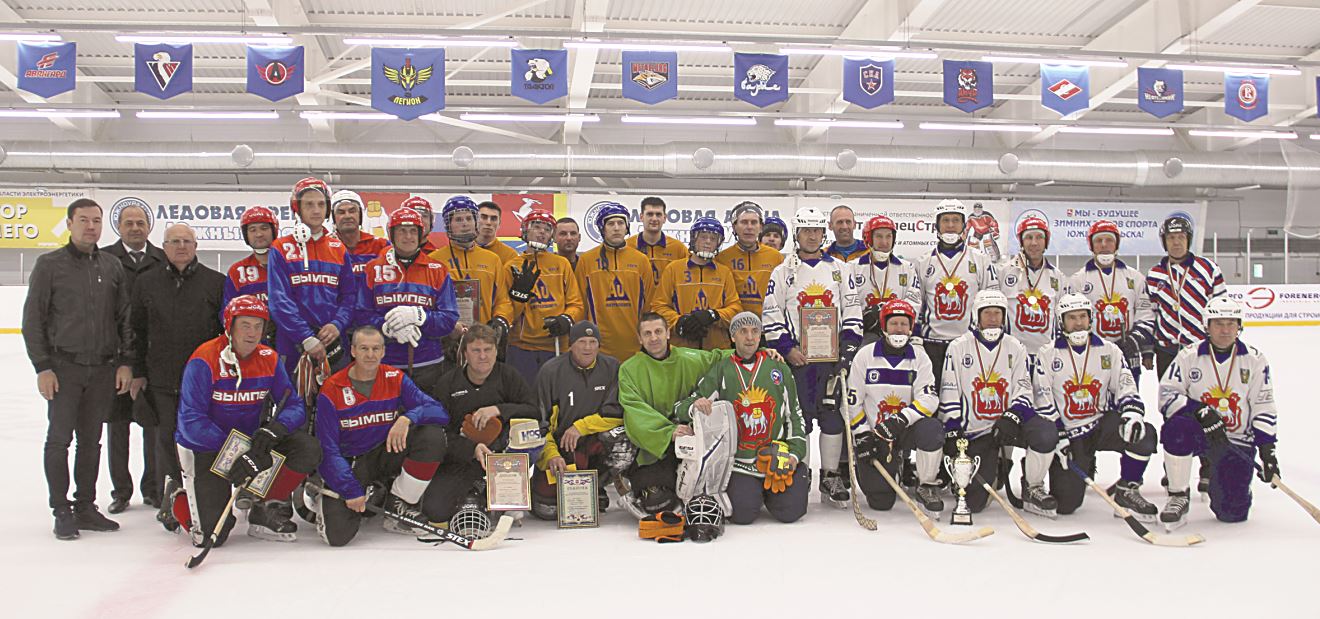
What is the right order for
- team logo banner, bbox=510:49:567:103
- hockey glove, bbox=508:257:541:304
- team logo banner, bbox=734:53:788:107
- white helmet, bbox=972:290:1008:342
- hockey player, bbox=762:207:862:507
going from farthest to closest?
team logo banner, bbox=734:53:788:107
team logo banner, bbox=510:49:567:103
hockey glove, bbox=508:257:541:304
hockey player, bbox=762:207:862:507
white helmet, bbox=972:290:1008:342

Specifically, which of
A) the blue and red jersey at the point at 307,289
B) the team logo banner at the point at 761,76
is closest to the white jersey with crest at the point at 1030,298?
the blue and red jersey at the point at 307,289

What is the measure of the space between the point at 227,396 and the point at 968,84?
31.7 feet

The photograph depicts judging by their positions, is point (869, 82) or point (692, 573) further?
point (869, 82)

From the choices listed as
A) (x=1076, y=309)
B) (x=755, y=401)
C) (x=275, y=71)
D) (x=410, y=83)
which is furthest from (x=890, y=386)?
(x=275, y=71)

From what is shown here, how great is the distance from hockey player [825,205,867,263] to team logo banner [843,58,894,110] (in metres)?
5.69

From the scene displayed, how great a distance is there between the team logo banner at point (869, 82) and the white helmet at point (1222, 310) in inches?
259

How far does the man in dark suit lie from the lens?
4652 millimetres

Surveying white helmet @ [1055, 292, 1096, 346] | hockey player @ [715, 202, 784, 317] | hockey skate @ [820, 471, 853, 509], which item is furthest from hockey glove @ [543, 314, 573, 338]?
white helmet @ [1055, 292, 1096, 346]

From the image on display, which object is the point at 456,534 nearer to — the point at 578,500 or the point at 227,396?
the point at 578,500

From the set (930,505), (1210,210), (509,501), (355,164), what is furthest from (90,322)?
(1210,210)

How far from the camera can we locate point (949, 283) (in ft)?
17.5

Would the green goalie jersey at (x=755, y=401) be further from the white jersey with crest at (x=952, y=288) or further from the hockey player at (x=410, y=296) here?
the hockey player at (x=410, y=296)

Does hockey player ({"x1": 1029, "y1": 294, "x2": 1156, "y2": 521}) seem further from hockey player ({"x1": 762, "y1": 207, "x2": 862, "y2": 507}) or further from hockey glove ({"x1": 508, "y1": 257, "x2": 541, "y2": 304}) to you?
hockey glove ({"x1": 508, "y1": 257, "x2": 541, "y2": 304})

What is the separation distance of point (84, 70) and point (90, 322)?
536 inches
